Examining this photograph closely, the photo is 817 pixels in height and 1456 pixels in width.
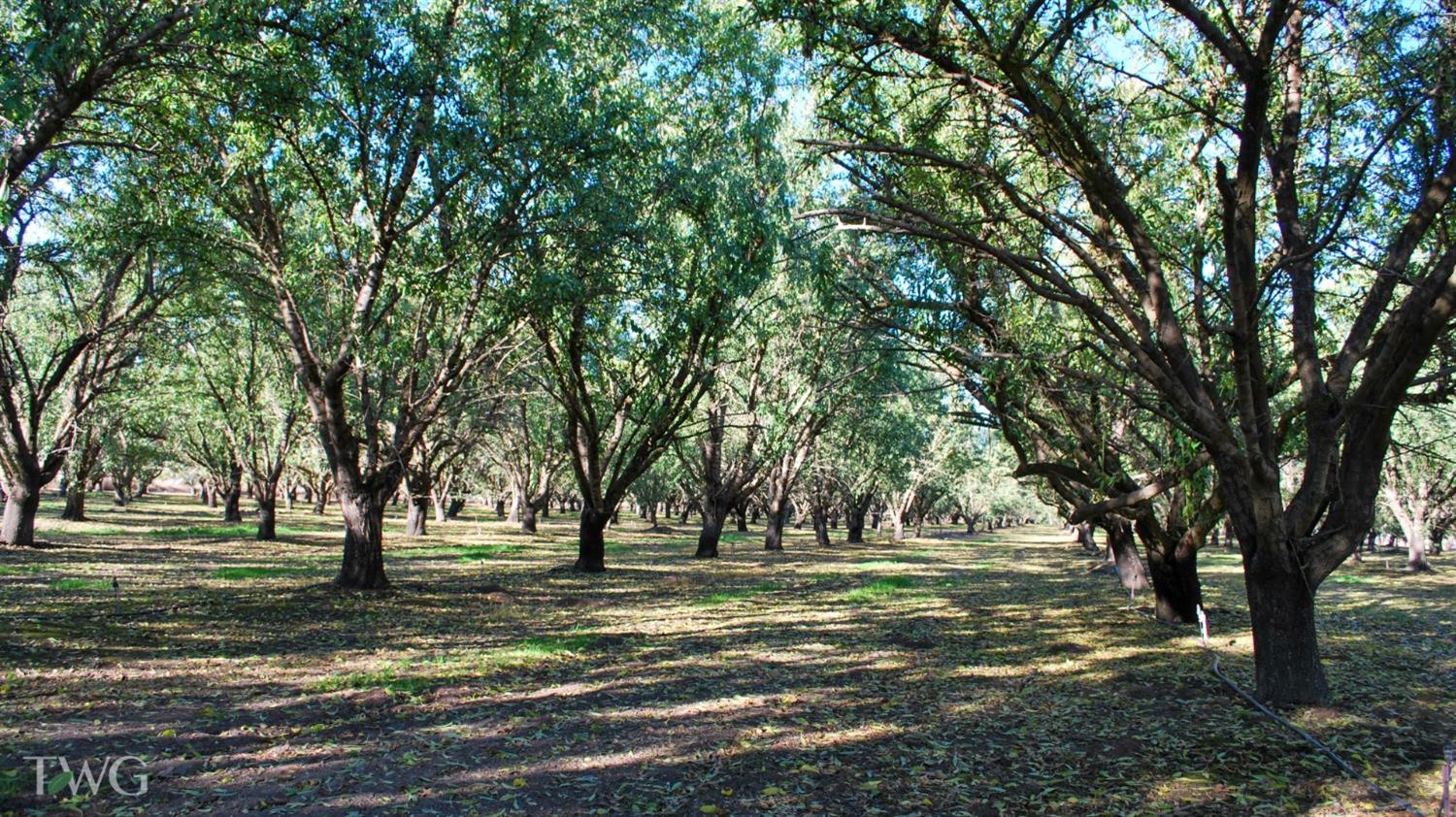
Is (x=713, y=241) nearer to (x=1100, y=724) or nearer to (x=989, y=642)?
(x=989, y=642)

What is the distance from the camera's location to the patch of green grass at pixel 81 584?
13.2 m

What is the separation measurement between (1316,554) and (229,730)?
861 cm

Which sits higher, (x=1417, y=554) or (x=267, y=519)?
(x=267, y=519)

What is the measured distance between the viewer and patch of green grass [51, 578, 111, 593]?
43.4ft

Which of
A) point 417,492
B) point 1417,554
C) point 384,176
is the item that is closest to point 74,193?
point 384,176

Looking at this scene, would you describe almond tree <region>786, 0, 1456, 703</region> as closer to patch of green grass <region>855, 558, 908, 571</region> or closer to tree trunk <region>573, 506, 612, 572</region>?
tree trunk <region>573, 506, 612, 572</region>

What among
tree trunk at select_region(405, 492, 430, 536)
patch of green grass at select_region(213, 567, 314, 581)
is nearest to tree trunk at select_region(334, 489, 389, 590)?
patch of green grass at select_region(213, 567, 314, 581)

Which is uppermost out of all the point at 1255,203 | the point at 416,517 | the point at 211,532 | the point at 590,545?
the point at 1255,203

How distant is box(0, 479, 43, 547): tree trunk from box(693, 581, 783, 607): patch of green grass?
16780 millimetres

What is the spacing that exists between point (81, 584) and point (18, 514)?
915cm

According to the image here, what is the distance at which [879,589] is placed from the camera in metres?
17.8

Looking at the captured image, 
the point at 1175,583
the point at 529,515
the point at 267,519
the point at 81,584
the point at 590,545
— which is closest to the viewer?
the point at 1175,583

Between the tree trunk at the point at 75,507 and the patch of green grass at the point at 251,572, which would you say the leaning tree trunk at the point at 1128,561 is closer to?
the patch of green grass at the point at 251,572

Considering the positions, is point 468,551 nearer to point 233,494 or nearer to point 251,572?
point 251,572
